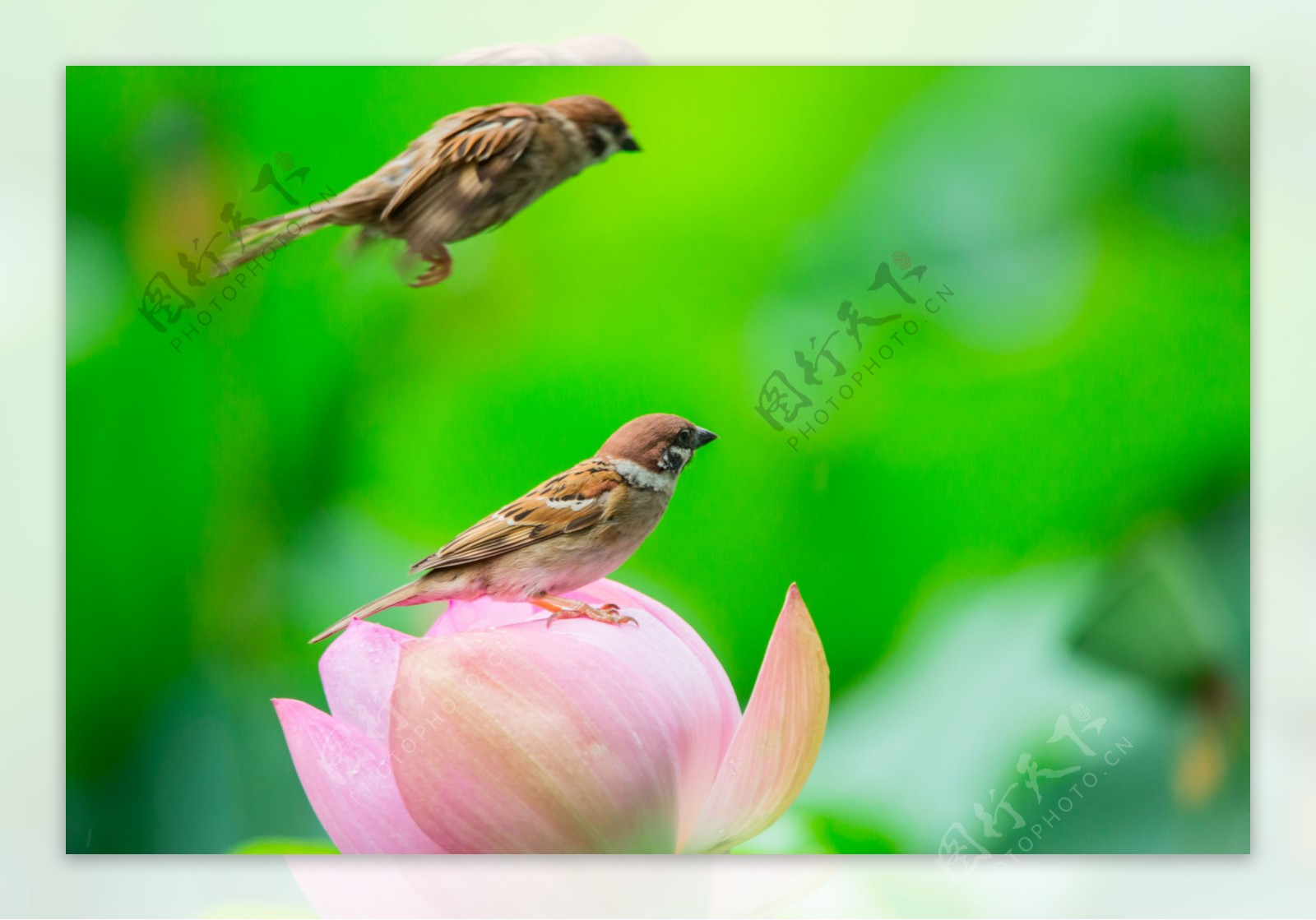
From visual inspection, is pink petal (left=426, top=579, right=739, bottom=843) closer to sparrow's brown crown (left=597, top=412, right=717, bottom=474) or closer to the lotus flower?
the lotus flower

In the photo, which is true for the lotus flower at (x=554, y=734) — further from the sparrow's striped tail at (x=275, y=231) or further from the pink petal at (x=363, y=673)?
the sparrow's striped tail at (x=275, y=231)

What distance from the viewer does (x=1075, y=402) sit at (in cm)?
132

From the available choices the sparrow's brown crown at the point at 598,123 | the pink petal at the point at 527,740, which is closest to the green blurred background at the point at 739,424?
the sparrow's brown crown at the point at 598,123

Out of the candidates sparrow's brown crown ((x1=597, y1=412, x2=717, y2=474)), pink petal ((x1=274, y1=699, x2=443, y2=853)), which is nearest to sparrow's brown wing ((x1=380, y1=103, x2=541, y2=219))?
sparrow's brown crown ((x1=597, y1=412, x2=717, y2=474))

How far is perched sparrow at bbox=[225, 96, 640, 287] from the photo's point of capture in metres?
1.30

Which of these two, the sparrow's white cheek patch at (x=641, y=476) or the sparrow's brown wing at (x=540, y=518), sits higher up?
the sparrow's white cheek patch at (x=641, y=476)

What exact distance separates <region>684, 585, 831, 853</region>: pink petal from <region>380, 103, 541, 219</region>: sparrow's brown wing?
→ 672mm

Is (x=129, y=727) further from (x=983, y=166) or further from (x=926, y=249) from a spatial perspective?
(x=983, y=166)

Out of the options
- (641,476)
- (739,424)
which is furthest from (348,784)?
(739,424)

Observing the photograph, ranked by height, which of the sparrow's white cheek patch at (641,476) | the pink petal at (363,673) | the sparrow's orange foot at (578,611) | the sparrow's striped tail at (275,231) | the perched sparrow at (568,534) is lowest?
the pink petal at (363,673)

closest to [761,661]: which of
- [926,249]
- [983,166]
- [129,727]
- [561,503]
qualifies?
[561,503]

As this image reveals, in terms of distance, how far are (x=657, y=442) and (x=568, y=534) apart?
16 cm

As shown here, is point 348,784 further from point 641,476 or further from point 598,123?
point 598,123

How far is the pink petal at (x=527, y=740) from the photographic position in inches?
48.0
